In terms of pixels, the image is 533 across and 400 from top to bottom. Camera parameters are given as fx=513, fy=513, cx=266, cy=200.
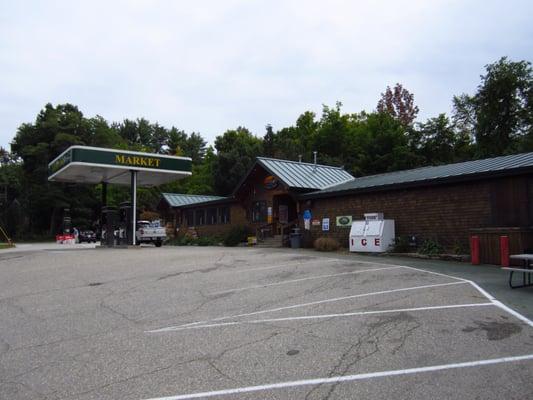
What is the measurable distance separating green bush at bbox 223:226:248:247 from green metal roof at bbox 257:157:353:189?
14.4ft

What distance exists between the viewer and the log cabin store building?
1683cm

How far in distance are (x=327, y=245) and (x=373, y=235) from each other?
115 inches

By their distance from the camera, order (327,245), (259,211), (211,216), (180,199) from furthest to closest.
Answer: (180,199) < (211,216) < (259,211) < (327,245)

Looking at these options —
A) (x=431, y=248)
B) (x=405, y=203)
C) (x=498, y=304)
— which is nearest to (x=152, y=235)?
(x=405, y=203)

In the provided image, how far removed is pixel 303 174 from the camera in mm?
29859

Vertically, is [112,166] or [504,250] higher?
[112,166]

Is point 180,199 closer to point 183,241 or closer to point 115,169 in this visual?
point 183,241

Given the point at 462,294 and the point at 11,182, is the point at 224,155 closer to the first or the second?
the point at 11,182

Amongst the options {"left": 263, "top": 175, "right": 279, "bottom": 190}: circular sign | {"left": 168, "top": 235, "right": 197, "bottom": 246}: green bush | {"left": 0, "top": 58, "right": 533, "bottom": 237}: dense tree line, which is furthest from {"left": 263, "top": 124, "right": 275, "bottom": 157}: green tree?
{"left": 263, "top": 175, "right": 279, "bottom": 190}: circular sign

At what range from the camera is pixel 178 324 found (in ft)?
27.1

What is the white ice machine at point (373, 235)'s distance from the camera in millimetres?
20375

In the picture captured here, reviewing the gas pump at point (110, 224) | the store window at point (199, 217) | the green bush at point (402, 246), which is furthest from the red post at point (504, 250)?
the store window at point (199, 217)

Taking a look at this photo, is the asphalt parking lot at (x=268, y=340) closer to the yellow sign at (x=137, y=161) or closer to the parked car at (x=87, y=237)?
the yellow sign at (x=137, y=161)

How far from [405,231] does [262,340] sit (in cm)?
1485
